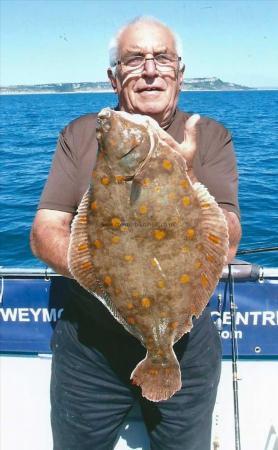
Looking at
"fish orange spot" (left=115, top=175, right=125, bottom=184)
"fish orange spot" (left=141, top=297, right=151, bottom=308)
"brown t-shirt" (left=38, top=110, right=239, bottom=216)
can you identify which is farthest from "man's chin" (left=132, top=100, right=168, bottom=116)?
"fish orange spot" (left=141, top=297, right=151, bottom=308)

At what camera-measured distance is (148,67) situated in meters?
2.44

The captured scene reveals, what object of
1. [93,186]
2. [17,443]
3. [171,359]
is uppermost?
[93,186]

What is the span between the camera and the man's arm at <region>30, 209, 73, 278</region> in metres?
2.39

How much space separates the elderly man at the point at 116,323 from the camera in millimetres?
2477

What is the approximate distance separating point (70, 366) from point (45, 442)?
1.44 m

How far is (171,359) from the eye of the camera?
2256 millimetres

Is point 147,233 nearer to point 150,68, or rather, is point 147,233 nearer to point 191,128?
point 191,128

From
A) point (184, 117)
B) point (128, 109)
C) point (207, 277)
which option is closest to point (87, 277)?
point (207, 277)

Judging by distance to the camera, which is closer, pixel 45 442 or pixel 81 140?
pixel 81 140

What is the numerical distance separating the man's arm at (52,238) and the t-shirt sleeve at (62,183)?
0.04 meters

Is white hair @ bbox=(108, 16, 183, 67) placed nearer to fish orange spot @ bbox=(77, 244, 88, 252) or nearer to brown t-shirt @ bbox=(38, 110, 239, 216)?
brown t-shirt @ bbox=(38, 110, 239, 216)

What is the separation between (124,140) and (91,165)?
0.56 m

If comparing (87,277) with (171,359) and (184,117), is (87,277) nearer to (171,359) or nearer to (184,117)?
(171,359)

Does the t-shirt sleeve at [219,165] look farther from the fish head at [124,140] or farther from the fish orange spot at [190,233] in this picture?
the fish head at [124,140]
